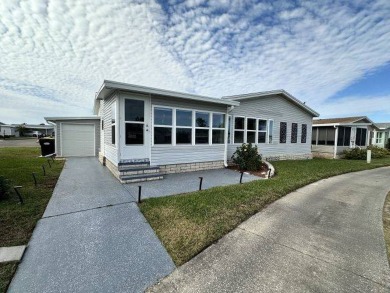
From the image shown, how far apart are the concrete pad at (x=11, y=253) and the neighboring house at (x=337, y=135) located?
66.1 feet

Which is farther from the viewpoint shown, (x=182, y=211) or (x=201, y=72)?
(x=201, y=72)

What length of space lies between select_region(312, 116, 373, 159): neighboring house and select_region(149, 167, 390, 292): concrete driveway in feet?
47.5

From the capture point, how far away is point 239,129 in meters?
11.5

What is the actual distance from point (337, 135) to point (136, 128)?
1739 cm

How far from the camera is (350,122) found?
1647 cm

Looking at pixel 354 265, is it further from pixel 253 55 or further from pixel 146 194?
pixel 253 55

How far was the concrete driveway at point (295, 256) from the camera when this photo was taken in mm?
2295

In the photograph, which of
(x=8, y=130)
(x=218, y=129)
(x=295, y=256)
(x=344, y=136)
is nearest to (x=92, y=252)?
(x=295, y=256)

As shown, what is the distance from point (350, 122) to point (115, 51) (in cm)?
1887

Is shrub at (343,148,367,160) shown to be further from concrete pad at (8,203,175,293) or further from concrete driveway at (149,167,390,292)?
concrete pad at (8,203,175,293)

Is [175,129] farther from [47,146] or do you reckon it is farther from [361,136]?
[361,136]

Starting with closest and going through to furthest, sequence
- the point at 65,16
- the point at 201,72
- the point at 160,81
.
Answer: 1. the point at 65,16
2. the point at 201,72
3. the point at 160,81

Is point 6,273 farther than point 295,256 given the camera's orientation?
No

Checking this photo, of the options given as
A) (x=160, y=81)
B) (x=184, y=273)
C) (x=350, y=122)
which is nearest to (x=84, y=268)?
(x=184, y=273)
